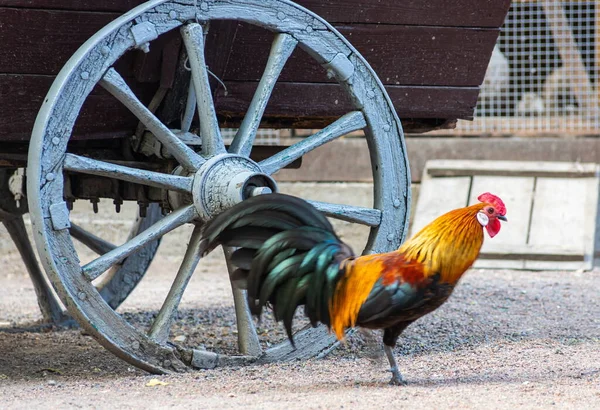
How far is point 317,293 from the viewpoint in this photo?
331cm

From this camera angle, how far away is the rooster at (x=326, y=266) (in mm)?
3242

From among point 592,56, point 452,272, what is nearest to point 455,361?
point 452,272

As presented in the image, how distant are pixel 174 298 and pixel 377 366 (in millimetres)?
840

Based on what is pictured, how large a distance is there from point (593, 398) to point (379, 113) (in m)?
Answer: 1.49

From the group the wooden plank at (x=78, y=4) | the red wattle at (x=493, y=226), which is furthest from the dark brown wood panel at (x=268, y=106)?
the red wattle at (x=493, y=226)

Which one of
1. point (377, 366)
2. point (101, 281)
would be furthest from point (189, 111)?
point (101, 281)

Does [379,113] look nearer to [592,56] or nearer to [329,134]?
[329,134]

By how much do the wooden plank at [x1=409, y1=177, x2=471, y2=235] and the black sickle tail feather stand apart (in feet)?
14.7

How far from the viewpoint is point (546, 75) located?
8828mm

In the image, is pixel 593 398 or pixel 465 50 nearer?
pixel 593 398

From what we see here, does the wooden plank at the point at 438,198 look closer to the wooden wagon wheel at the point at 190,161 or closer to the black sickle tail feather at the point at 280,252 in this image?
the wooden wagon wheel at the point at 190,161

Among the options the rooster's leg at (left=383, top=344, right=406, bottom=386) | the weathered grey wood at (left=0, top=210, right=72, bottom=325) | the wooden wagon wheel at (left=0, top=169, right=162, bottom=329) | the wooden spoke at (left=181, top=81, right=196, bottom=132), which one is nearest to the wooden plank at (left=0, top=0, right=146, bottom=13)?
the wooden spoke at (left=181, top=81, right=196, bottom=132)

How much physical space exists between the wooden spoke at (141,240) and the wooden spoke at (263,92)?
1.10 ft

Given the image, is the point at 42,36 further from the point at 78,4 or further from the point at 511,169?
the point at 511,169
